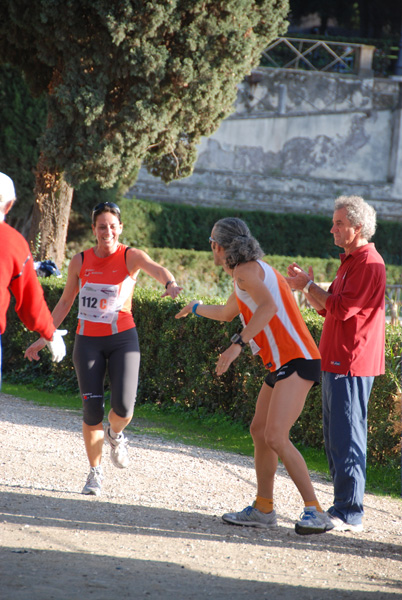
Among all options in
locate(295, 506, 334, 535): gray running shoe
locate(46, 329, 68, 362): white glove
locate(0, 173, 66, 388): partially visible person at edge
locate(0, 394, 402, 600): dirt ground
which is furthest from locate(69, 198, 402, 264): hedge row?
locate(0, 173, 66, 388): partially visible person at edge

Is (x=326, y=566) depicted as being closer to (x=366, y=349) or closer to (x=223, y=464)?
(x=366, y=349)

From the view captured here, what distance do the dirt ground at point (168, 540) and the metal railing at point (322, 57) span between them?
2703cm

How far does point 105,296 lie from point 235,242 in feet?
3.73

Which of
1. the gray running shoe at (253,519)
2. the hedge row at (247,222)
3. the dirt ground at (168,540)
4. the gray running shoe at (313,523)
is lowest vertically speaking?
the dirt ground at (168,540)

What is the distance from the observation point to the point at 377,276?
457 centimetres

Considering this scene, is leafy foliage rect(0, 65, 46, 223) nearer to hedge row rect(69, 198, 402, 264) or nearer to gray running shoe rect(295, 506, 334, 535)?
hedge row rect(69, 198, 402, 264)

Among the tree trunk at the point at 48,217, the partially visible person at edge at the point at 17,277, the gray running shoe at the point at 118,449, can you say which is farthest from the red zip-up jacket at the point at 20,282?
the tree trunk at the point at 48,217

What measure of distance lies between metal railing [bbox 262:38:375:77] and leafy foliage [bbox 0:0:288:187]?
1895 cm

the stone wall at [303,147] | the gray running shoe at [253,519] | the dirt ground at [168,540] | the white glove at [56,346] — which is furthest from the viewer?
the stone wall at [303,147]

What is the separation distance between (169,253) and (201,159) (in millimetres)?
9363

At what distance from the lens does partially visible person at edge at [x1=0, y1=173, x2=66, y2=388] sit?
3.61 metres

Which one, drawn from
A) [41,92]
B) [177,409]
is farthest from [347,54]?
[177,409]

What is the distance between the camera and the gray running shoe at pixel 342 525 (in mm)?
4552

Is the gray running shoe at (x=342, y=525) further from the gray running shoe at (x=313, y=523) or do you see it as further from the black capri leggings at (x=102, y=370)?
the black capri leggings at (x=102, y=370)
